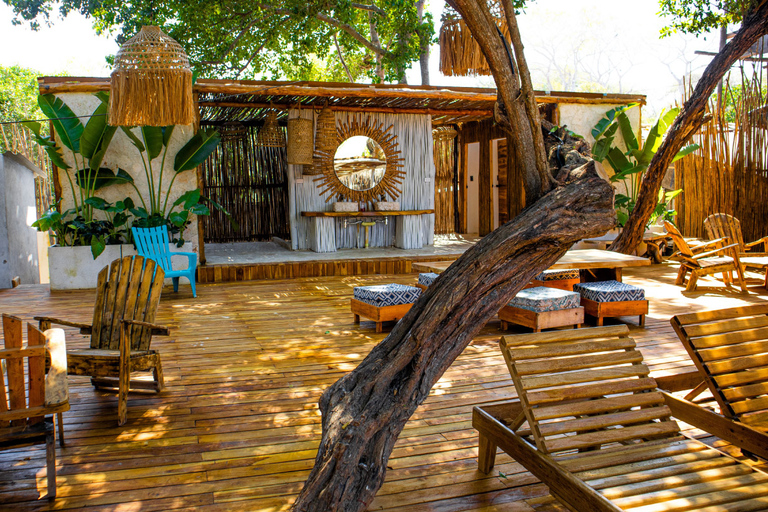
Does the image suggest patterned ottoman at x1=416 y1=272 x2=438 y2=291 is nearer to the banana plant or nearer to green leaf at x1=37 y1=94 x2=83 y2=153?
the banana plant

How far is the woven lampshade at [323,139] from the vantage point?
435 inches

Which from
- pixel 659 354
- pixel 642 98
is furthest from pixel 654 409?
pixel 642 98

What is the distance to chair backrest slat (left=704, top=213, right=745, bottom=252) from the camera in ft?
27.4

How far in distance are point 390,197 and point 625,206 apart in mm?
4563

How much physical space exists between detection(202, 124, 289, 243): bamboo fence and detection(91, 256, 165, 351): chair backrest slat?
31.7ft

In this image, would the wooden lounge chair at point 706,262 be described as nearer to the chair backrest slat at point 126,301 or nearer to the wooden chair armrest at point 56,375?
the chair backrest slat at point 126,301

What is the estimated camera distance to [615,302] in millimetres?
→ 6227

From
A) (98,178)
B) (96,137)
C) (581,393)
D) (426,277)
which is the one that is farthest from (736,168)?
(98,178)

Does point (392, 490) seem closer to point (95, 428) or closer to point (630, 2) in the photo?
point (95, 428)

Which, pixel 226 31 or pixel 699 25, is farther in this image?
pixel 226 31

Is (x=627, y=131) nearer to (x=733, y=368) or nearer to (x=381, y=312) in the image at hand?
(x=381, y=312)

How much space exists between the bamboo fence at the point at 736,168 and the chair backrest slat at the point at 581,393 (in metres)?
8.44

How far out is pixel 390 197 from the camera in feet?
39.6

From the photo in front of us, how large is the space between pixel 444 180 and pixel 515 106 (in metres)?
12.3
